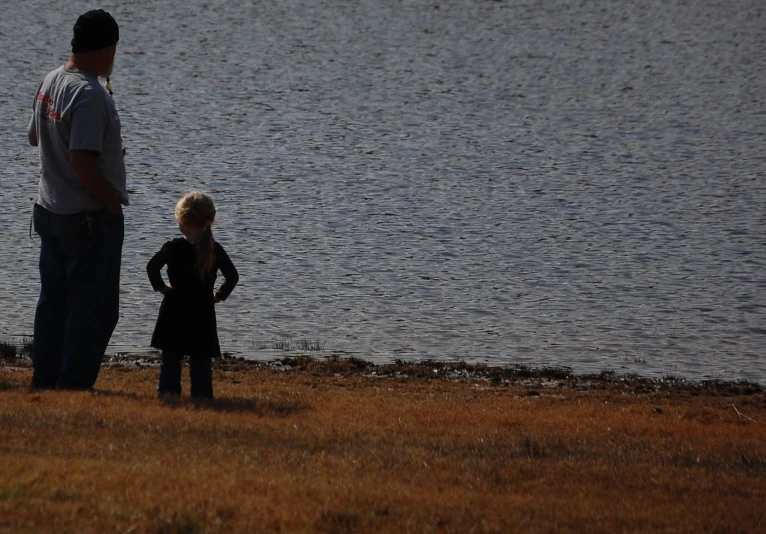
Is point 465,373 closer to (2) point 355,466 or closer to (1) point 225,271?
(1) point 225,271

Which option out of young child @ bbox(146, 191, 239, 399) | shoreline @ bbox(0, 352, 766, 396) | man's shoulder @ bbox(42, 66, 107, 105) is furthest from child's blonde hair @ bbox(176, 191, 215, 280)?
shoreline @ bbox(0, 352, 766, 396)

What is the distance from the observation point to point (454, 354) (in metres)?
14.6

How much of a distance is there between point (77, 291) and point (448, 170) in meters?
19.2

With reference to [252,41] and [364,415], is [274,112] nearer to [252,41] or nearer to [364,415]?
[252,41]

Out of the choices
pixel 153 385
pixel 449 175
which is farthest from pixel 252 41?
pixel 153 385

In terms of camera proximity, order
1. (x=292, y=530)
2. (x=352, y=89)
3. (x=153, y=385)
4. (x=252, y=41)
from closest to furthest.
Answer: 1. (x=292, y=530)
2. (x=153, y=385)
3. (x=352, y=89)
4. (x=252, y=41)

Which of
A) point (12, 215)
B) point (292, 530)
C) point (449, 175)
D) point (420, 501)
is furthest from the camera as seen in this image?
point (449, 175)

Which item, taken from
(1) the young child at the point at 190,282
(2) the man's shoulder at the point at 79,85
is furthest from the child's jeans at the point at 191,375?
(2) the man's shoulder at the point at 79,85

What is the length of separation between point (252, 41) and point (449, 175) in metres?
18.5

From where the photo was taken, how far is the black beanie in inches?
342

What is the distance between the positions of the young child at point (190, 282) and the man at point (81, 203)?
346 millimetres

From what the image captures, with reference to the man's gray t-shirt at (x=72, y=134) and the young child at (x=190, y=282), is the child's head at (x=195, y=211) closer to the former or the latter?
the young child at (x=190, y=282)

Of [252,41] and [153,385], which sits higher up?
[252,41]

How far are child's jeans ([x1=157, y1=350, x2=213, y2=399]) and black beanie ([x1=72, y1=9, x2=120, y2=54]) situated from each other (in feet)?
6.74
